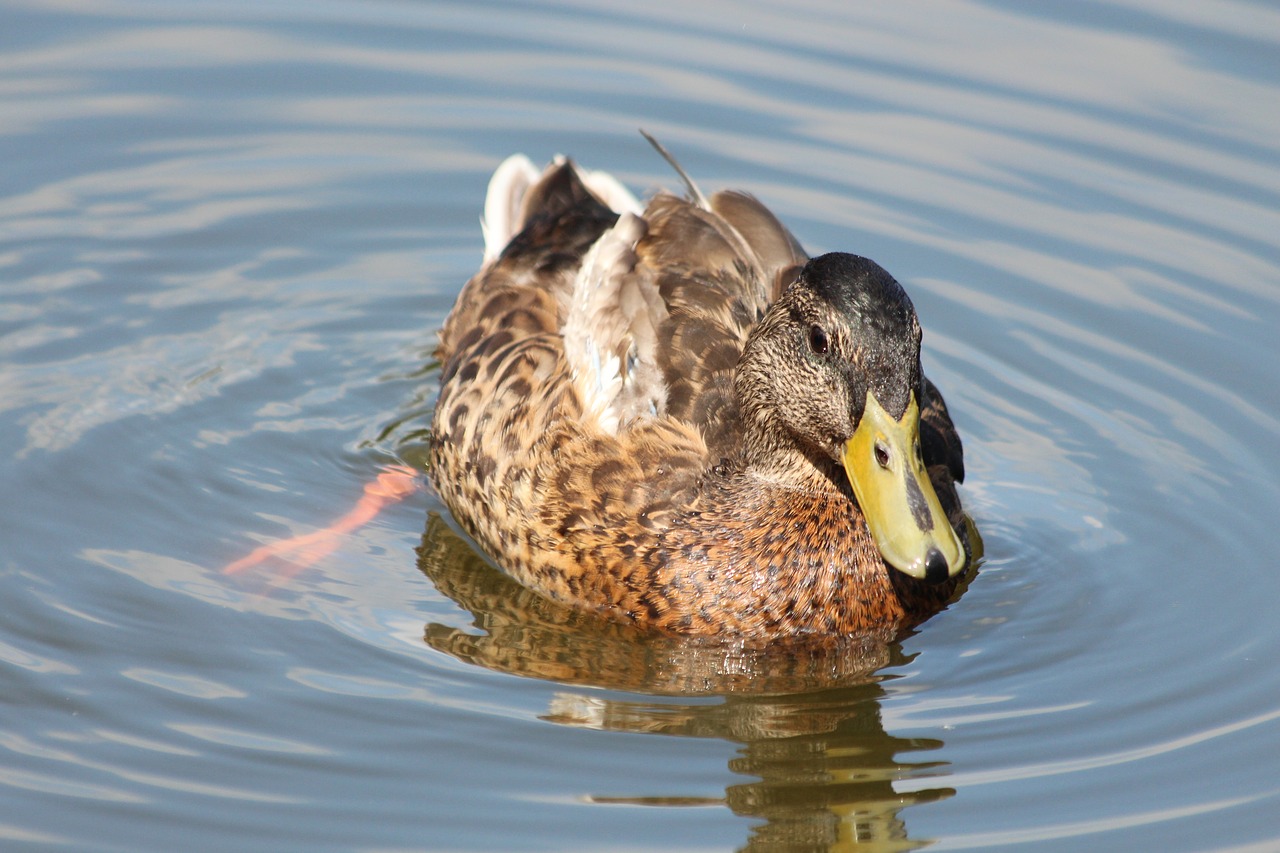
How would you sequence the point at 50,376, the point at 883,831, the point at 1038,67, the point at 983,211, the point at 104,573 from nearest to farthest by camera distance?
the point at 883,831 → the point at 104,573 → the point at 50,376 → the point at 983,211 → the point at 1038,67

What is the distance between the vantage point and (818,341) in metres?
6.30

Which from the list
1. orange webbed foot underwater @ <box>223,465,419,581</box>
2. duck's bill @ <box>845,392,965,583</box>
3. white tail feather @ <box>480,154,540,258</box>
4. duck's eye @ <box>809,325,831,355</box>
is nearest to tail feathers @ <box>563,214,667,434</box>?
duck's eye @ <box>809,325,831,355</box>

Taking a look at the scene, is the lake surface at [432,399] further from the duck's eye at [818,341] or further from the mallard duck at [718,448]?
the duck's eye at [818,341]

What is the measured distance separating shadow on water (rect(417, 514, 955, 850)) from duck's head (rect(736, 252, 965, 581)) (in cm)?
64

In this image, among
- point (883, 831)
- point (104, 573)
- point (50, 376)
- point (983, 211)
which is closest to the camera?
point (883, 831)

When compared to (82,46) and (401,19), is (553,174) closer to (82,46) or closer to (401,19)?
(401,19)

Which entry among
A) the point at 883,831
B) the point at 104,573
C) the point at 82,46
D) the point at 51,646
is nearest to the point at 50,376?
the point at 104,573

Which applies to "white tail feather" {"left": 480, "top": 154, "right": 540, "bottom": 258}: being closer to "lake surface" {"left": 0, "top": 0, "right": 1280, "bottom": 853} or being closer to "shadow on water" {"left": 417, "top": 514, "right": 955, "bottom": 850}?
"lake surface" {"left": 0, "top": 0, "right": 1280, "bottom": 853}

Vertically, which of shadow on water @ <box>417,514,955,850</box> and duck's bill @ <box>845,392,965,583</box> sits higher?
duck's bill @ <box>845,392,965,583</box>

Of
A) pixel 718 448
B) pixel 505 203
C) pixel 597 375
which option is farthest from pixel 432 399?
pixel 718 448

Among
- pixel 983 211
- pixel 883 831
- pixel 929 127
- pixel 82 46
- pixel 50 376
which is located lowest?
pixel 883 831

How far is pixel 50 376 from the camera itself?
8516 millimetres

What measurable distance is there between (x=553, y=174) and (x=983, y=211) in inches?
112

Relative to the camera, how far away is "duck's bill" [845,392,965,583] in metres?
6.09
